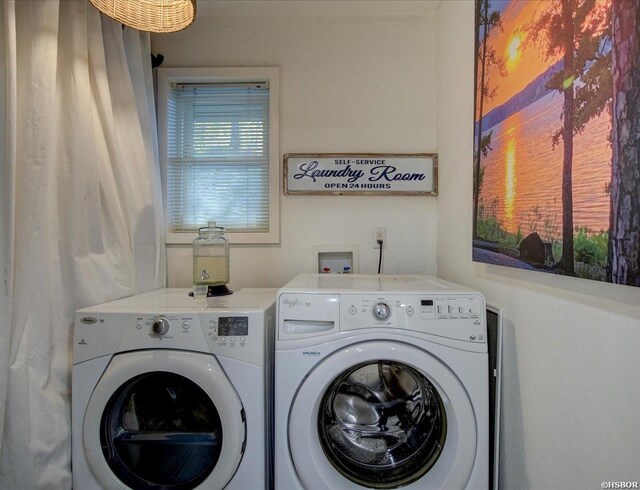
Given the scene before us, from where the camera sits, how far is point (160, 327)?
3.78ft

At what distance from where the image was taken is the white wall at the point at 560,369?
2.40 ft

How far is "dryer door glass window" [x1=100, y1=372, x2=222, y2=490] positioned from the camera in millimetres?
1186

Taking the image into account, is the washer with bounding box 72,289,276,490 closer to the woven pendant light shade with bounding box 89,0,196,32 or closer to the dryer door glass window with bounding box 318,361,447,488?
the dryer door glass window with bounding box 318,361,447,488

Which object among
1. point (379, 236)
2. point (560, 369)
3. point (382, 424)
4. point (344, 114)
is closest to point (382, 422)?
point (382, 424)

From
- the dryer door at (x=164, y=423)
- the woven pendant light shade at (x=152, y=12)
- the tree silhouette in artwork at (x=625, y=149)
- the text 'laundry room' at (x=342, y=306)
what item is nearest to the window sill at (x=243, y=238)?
the text 'laundry room' at (x=342, y=306)

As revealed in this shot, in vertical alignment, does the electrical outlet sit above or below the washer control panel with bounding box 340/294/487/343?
above

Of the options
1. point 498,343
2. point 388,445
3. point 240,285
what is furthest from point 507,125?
point 240,285

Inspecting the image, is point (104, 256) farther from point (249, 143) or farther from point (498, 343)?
point (498, 343)

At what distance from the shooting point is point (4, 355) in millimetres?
1092

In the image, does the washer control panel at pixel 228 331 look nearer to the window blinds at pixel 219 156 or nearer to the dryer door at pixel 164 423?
the dryer door at pixel 164 423

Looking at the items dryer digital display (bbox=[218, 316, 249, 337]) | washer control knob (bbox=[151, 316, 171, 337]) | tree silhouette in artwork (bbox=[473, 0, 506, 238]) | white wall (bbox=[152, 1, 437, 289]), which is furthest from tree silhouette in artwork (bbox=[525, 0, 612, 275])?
washer control knob (bbox=[151, 316, 171, 337])

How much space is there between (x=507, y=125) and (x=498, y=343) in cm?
76

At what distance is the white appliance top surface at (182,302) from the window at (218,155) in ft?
1.89

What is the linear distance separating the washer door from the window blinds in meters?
1.14
